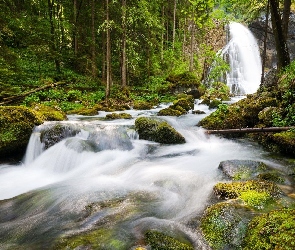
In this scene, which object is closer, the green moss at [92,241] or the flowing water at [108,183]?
the green moss at [92,241]

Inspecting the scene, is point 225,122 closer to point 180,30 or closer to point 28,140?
point 28,140

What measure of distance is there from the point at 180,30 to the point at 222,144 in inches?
1010

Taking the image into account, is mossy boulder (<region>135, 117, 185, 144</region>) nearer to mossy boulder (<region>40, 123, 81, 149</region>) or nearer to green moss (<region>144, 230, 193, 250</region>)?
mossy boulder (<region>40, 123, 81, 149</region>)

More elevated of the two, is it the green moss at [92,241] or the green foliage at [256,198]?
the green foliage at [256,198]

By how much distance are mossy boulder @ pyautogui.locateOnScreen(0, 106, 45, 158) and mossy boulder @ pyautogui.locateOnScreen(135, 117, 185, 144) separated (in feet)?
11.3

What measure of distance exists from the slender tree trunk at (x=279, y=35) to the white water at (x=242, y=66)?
65.9 ft

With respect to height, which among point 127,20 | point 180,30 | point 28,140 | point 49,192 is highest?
point 180,30

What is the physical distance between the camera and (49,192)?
557 centimetres

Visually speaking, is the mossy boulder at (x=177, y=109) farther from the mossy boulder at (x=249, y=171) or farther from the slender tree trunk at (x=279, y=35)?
the mossy boulder at (x=249, y=171)

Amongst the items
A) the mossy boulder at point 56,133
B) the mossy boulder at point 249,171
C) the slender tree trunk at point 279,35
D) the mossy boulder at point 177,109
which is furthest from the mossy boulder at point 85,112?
the slender tree trunk at point 279,35

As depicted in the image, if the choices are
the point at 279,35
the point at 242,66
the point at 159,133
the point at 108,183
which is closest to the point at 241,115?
the point at 159,133

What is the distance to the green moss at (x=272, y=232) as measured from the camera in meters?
2.71

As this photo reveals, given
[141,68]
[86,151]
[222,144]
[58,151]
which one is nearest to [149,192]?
[86,151]

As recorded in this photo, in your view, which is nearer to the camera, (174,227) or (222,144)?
(174,227)
